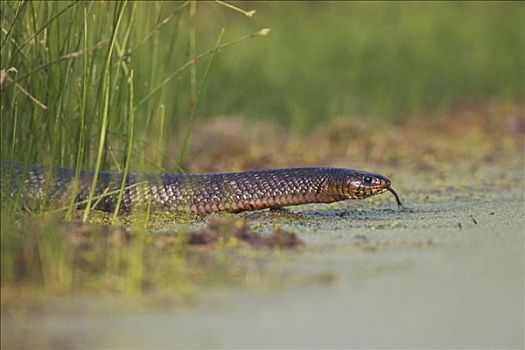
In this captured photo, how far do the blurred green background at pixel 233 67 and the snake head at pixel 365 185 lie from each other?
0.88 meters

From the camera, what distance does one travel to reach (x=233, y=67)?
1120cm

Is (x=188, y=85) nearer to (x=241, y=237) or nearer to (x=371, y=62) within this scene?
(x=371, y=62)

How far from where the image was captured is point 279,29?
13367 millimetres

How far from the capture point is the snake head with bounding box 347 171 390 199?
20.5ft

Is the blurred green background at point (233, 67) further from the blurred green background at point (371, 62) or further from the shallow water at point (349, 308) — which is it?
the shallow water at point (349, 308)

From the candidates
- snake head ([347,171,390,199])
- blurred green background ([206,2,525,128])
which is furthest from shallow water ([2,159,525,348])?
blurred green background ([206,2,525,128])

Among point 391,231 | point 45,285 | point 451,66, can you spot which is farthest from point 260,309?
point 451,66

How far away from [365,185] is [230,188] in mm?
687

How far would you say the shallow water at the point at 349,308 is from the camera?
3.43m

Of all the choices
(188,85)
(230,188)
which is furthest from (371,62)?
(230,188)

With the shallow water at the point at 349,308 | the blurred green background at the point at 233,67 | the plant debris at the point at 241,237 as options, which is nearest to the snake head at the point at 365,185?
the blurred green background at the point at 233,67

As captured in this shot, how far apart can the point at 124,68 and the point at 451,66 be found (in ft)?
22.3

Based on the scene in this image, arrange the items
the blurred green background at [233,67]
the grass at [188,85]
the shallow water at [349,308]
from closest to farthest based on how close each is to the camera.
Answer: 1. the shallow water at [349,308]
2. the grass at [188,85]
3. the blurred green background at [233,67]

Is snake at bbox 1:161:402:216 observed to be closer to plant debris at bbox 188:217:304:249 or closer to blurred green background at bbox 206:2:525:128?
plant debris at bbox 188:217:304:249
